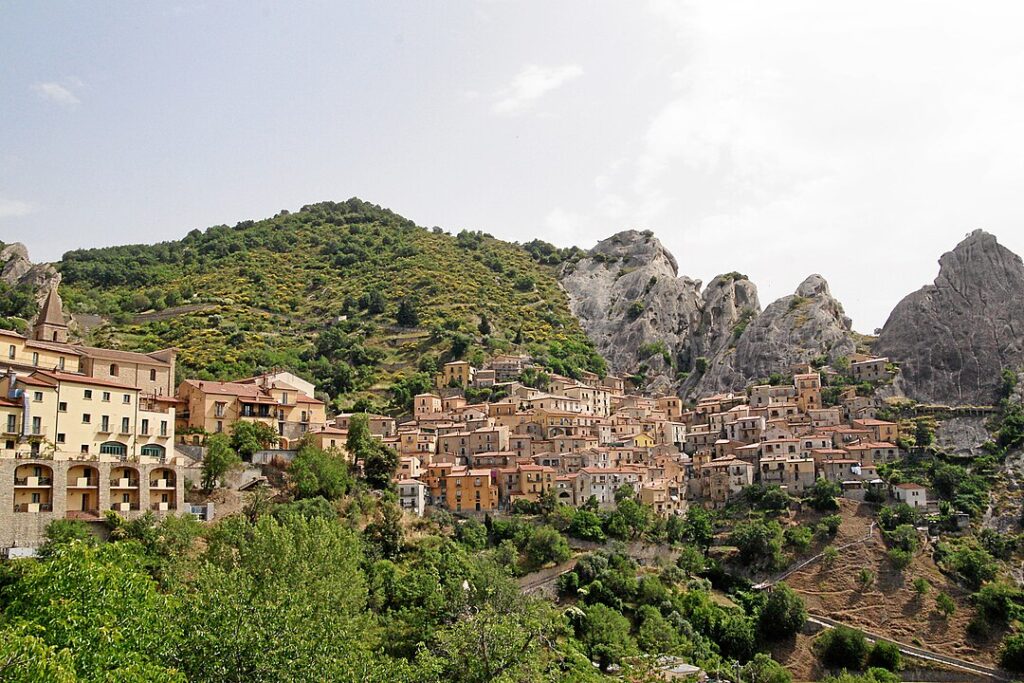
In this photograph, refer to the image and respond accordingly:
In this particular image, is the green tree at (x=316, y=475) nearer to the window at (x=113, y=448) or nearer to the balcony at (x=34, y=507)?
the window at (x=113, y=448)

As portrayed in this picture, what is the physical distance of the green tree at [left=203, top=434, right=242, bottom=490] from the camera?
4916 centimetres

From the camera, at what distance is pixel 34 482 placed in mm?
40188

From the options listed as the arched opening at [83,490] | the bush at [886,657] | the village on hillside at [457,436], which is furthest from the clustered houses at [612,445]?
the arched opening at [83,490]

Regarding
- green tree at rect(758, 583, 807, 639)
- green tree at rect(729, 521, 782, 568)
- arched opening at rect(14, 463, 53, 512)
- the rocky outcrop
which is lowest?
green tree at rect(758, 583, 807, 639)

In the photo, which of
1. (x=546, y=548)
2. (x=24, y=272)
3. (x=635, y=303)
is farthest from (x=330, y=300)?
(x=546, y=548)

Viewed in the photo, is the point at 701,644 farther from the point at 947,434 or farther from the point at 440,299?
the point at 440,299

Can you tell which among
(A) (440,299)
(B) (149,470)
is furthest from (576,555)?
(A) (440,299)

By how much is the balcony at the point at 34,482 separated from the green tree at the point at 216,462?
9325 mm

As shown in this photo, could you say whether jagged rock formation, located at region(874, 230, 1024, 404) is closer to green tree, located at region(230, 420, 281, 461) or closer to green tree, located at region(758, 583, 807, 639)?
green tree, located at region(758, 583, 807, 639)

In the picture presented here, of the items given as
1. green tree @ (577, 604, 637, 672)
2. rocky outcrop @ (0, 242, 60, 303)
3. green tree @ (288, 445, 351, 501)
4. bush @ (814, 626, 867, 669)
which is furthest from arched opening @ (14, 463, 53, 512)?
rocky outcrop @ (0, 242, 60, 303)

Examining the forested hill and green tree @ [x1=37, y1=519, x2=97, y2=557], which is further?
the forested hill

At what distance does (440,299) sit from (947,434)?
62164 mm

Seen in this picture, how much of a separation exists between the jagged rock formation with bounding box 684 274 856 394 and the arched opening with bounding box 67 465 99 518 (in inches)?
3028

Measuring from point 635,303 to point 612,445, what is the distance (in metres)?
51.2
